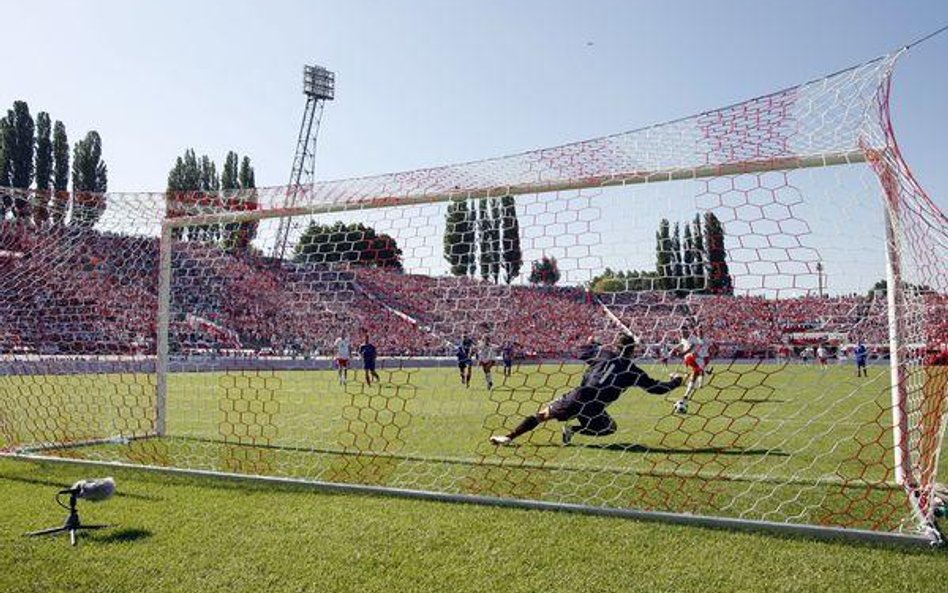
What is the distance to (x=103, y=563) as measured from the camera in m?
4.34

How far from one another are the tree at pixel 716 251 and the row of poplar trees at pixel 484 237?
171cm

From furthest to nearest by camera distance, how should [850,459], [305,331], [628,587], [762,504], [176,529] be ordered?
[305,331], [850,459], [762,504], [176,529], [628,587]

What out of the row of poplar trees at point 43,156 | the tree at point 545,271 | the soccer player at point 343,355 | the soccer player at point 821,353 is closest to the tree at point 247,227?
the tree at point 545,271

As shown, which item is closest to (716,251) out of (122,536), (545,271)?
(545,271)

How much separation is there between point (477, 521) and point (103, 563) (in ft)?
7.67

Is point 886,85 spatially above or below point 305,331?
above

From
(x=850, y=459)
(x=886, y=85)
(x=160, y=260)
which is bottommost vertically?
(x=850, y=459)

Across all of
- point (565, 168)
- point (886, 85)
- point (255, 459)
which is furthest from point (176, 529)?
point (886, 85)

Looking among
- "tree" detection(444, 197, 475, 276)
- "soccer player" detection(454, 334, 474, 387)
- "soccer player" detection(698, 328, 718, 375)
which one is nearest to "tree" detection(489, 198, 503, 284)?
"tree" detection(444, 197, 475, 276)

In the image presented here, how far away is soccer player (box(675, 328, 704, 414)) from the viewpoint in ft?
38.2

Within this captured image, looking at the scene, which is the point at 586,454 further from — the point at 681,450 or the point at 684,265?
the point at 684,265

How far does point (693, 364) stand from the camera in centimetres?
1218

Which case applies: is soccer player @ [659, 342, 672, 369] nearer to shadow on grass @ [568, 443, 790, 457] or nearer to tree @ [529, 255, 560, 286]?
shadow on grass @ [568, 443, 790, 457]

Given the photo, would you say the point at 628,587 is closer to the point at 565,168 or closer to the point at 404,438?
the point at 565,168
